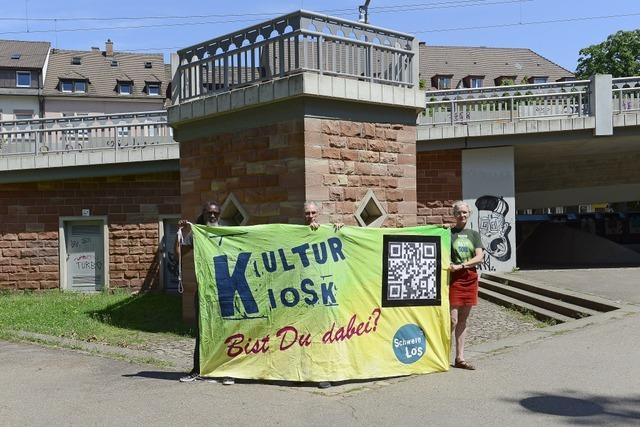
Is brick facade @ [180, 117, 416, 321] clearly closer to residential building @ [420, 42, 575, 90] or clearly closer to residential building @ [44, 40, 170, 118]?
residential building @ [44, 40, 170, 118]

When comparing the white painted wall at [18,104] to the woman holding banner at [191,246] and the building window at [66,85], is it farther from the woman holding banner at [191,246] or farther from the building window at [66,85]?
the woman holding banner at [191,246]

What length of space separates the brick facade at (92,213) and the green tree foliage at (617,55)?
136ft

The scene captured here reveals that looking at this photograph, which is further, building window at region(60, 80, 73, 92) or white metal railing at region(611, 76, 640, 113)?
building window at region(60, 80, 73, 92)

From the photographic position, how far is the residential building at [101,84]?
56094mm

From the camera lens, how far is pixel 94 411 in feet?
19.6

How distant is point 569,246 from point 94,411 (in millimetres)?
25305

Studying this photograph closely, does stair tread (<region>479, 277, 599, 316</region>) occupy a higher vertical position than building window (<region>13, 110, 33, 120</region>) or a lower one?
lower

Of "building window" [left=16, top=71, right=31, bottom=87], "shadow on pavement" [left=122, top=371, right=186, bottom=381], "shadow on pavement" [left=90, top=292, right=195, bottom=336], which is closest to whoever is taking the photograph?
"shadow on pavement" [left=122, top=371, right=186, bottom=381]

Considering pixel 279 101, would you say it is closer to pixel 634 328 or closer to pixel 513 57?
pixel 634 328

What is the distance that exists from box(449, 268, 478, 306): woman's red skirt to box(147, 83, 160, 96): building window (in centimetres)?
5409

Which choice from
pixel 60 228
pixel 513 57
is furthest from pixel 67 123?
pixel 513 57

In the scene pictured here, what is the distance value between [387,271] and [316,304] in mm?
830

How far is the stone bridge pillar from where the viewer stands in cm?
920

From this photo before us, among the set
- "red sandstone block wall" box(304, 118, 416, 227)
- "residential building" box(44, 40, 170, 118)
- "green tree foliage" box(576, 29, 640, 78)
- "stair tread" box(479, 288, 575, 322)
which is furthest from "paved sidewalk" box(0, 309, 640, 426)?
"residential building" box(44, 40, 170, 118)
